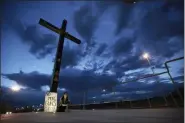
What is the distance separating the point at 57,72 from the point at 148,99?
5.53 metres

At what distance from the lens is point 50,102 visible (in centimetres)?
1058

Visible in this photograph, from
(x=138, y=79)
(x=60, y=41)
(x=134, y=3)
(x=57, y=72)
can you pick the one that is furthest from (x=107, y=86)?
(x=134, y=3)

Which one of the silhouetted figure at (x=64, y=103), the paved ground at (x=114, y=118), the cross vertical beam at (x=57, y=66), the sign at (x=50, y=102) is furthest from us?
the cross vertical beam at (x=57, y=66)

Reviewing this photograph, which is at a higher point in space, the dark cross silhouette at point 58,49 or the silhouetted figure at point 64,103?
the dark cross silhouette at point 58,49

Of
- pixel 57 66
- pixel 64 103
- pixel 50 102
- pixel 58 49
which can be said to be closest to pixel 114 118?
pixel 64 103

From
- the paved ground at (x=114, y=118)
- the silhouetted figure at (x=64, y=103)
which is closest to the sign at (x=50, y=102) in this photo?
the silhouetted figure at (x=64, y=103)

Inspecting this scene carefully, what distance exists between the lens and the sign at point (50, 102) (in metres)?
10.5

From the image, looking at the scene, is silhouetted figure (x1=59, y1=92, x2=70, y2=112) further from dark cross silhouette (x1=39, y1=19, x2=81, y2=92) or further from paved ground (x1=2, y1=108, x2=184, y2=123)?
paved ground (x1=2, y1=108, x2=184, y2=123)

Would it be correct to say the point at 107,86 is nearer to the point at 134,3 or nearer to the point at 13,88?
the point at 13,88

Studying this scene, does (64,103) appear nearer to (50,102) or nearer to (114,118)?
(50,102)

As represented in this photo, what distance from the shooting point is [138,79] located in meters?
9.94

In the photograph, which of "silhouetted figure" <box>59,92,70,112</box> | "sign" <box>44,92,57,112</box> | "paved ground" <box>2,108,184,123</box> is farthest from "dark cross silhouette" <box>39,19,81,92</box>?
"paved ground" <box>2,108,184,123</box>

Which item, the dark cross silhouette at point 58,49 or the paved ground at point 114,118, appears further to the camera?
the dark cross silhouette at point 58,49

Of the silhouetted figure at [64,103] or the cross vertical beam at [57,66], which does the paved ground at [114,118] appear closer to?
the silhouetted figure at [64,103]
